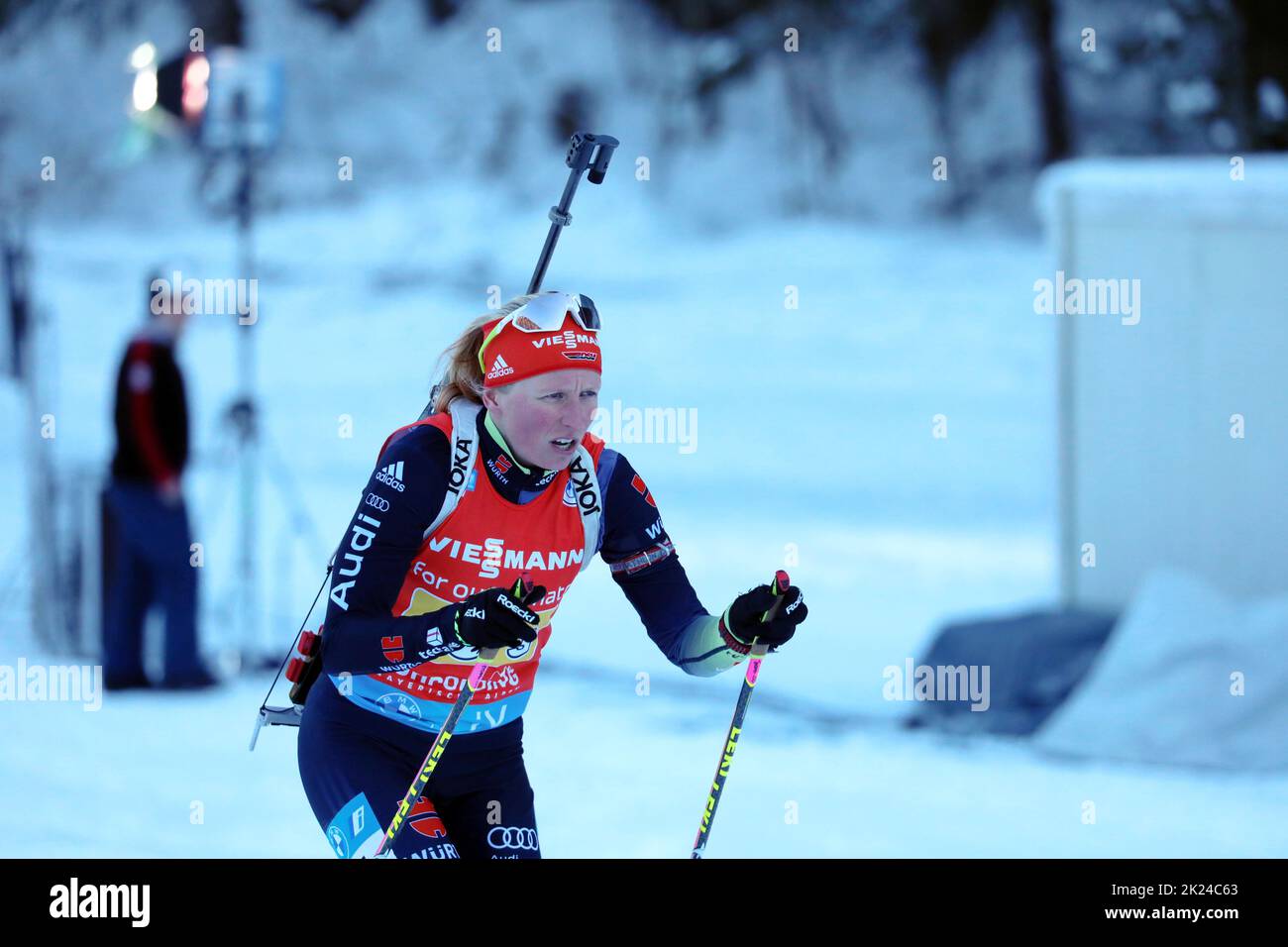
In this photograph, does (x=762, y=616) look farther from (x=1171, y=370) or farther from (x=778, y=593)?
(x=1171, y=370)

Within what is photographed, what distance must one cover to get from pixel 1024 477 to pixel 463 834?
1433 centimetres

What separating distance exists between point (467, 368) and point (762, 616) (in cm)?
71

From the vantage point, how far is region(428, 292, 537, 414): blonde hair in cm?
327

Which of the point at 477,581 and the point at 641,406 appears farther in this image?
the point at 641,406

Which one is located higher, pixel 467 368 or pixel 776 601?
pixel 467 368

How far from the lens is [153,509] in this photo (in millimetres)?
8344

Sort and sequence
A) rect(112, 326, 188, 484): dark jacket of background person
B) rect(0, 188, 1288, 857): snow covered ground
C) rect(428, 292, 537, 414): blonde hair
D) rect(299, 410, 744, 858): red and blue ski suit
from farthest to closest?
rect(112, 326, 188, 484): dark jacket of background person → rect(0, 188, 1288, 857): snow covered ground → rect(428, 292, 537, 414): blonde hair → rect(299, 410, 744, 858): red and blue ski suit

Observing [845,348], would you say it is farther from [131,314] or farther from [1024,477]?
[131,314]

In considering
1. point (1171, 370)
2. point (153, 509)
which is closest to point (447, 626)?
point (153, 509)

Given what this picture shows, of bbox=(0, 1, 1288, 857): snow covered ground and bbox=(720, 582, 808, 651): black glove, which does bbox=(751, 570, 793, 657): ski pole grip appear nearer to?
bbox=(720, 582, 808, 651): black glove

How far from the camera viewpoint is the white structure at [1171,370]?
8211 mm

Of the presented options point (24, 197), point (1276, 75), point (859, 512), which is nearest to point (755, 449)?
point (859, 512)

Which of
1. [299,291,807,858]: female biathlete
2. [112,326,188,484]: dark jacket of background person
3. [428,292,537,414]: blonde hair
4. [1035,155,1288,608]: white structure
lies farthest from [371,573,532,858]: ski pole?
[1035,155,1288,608]: white structure
